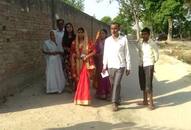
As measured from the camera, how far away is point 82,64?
10.5m

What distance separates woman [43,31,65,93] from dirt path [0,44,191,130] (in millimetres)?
278

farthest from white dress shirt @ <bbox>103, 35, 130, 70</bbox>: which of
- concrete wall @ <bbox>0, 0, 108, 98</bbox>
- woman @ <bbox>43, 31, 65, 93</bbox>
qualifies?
concrete wall @ <bbox>0, 0, 108, 98</bbox>

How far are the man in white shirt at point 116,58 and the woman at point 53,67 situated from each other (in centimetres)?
194

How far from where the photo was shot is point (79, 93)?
1001 cm

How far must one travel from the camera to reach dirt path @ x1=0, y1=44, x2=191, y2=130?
845 cm

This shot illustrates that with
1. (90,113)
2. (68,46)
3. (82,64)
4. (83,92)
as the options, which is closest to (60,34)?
(68,46)

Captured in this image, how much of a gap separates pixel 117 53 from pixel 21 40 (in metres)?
3.02

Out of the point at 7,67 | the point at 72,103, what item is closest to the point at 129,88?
the point at 72,103

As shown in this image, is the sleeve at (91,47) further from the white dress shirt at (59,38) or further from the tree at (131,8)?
the tree at (131,8)

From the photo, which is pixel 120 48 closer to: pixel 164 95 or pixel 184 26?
pixel 164 95

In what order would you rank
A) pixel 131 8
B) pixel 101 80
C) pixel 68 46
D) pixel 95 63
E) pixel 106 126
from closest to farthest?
1. pixel 106 126
2. pixel 101 80
3. pixel 95 63
4. pixel 68 46
5. pixel 131 8

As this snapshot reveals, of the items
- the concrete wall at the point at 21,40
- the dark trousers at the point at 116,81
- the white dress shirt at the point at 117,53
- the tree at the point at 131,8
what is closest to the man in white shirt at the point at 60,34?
the concrete wall at the point at 21,40

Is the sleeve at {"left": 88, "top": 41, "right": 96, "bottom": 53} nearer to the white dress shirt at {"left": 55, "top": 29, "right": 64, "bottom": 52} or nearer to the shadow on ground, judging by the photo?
the white dress shirt at {"left": 55, "top": 29, "right": 64, "bottom": 52}

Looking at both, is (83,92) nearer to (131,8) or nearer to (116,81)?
(116,81)
